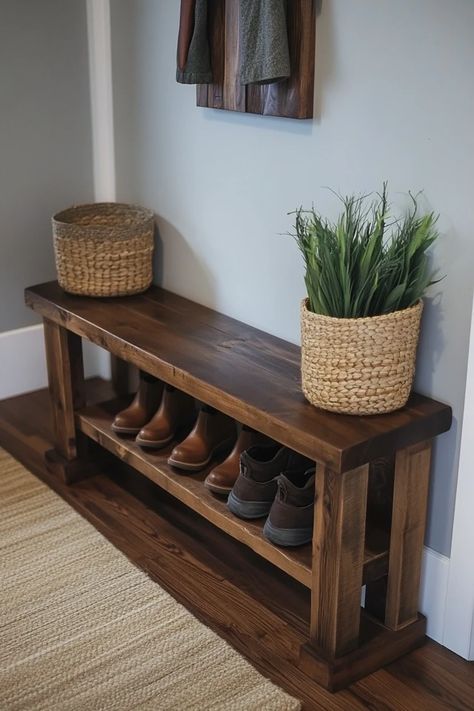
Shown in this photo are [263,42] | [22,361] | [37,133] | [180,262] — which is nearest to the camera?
[263,42]

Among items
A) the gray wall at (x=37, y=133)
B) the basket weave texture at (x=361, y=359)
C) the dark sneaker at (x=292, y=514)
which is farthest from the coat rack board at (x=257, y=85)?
the dark sneaker at (x=292, y=514)

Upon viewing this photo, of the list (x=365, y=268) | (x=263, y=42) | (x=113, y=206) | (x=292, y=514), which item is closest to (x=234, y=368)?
(x=292, y=514)

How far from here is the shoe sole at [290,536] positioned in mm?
1926

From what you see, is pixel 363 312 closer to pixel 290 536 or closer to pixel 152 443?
pixel 290 536

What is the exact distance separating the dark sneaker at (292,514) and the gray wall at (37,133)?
55.6 inches

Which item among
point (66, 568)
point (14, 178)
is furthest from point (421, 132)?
point (14, 178)

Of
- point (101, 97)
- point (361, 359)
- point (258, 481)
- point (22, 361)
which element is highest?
point (101, 97)

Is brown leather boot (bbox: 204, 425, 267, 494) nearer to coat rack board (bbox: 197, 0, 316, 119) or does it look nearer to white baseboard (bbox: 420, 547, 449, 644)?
white baseboard (bbox: 420, 547, 449, 644)

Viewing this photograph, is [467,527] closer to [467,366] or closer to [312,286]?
[467,366]

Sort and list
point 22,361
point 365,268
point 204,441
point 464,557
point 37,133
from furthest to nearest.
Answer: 1. point 22,361
2. point 37,133
3. point 204,441
4. point 464,557
5. point 365,268

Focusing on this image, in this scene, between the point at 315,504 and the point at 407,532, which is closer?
the point at 315,504

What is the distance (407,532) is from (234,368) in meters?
0.52

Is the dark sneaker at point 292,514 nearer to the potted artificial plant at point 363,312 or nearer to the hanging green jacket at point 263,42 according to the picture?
the potted artificial plant at point 363,312

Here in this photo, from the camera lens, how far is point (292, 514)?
192 centimetres
